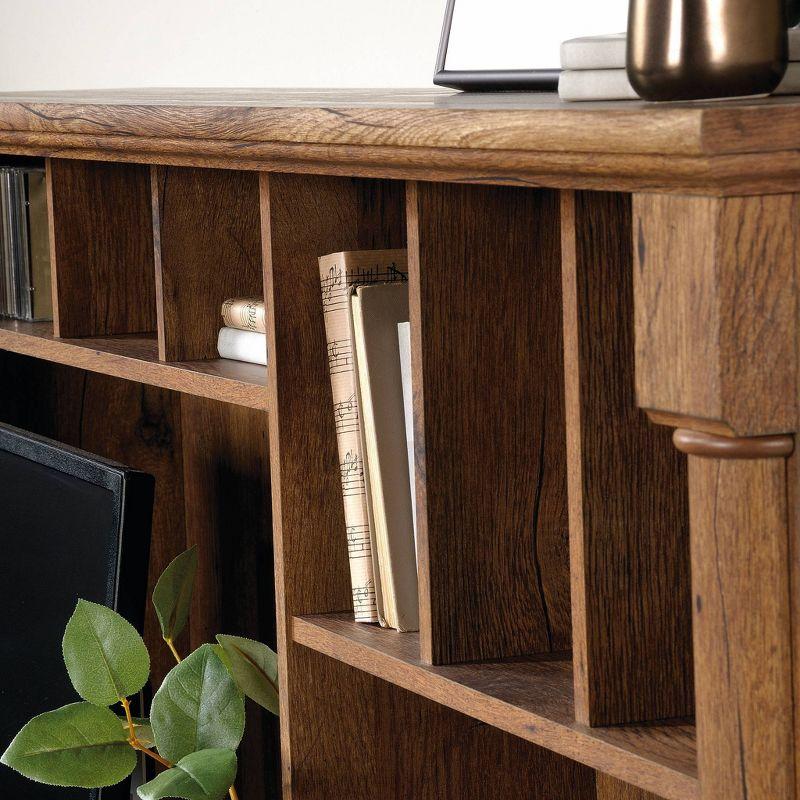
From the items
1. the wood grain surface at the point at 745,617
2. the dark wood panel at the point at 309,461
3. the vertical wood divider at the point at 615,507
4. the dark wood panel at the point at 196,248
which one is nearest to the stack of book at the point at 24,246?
the dark wood panel at the point at 196,248

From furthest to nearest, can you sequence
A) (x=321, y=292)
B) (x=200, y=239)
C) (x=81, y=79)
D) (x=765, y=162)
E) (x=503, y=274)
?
(x=81, y=79) → (x=200, y=239) → (x=321, y=292) → (x=503, y=274) → (x=765, y=162)

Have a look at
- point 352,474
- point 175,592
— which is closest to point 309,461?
point 352,474

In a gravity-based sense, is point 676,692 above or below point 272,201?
below

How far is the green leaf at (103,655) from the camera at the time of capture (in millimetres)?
1043

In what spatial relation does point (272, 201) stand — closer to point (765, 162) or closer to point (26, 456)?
point (765, 162)

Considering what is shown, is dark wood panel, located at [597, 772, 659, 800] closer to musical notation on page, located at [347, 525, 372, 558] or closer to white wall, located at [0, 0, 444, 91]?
musical notation on page, located at [347, 525, 372, 558]

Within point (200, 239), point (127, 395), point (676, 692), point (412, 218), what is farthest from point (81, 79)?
point (676, 692)

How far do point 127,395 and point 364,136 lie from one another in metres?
1.01

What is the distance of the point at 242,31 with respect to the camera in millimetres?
1797

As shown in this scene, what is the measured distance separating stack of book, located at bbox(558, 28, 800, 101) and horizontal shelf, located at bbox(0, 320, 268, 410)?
1.17ft

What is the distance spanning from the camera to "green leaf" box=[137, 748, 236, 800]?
3.12 ft

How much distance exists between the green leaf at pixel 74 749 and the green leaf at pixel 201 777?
7 cm

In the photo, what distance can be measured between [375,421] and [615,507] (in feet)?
0.76

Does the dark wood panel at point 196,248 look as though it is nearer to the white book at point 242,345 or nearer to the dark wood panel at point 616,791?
the white book at point 242,345
